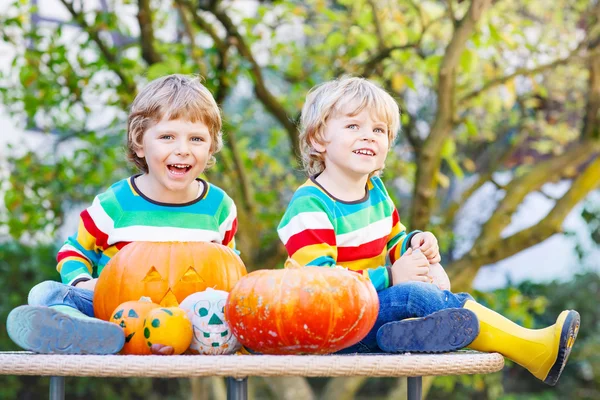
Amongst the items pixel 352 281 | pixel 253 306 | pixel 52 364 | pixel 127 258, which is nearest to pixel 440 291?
pixel 352 281

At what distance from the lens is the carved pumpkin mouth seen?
6.51ft

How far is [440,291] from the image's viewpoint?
2027 millimetres

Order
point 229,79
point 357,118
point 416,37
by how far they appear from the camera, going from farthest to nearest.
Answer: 1. point 416,37
2. point 229,79
3. point 357,118

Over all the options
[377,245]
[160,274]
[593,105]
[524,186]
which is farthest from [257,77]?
[160,274]

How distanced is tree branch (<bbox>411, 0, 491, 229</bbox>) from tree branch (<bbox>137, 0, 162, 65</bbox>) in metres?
1.54

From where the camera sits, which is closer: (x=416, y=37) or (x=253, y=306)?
(x=253, y=306)

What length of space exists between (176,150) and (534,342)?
1.08 meters

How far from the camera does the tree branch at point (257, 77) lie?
14.2ft

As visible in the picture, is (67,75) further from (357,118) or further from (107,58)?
(357,118)

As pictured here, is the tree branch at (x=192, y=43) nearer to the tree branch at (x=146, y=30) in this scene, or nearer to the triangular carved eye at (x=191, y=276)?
the tree branch at (x=146, y=30)

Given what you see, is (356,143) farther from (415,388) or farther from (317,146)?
(415,388)

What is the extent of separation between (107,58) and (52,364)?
10.0 feet

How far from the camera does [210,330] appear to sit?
1.82 metres

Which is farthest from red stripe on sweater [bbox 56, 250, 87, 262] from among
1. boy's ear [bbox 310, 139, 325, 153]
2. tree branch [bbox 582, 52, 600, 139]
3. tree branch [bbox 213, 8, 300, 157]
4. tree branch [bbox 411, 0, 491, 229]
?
tree branch [bbox 582, 52, 600, 139]
